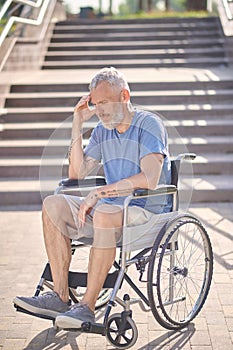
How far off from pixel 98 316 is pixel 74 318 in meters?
0.59

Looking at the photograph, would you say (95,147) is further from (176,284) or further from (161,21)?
(161,21)

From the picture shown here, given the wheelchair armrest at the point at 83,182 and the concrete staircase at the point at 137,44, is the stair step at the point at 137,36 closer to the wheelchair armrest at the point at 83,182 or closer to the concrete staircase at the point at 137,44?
the concrete staircase at the point at 137,44

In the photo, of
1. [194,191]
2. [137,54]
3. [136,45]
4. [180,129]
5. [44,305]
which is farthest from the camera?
[136,45]

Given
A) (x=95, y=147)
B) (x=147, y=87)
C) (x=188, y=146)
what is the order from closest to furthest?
(x=95, y=147) < (x=188, y=146) < (x=147, y=87)

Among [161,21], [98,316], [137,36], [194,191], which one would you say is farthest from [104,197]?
[161,21]

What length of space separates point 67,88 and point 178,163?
508cm

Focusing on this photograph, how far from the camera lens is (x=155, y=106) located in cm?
829

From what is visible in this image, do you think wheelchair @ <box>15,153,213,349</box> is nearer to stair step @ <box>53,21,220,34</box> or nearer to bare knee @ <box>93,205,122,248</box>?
bare knee @ <box>93,205,122,248</box>

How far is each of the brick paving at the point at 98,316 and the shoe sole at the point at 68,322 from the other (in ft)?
0.75

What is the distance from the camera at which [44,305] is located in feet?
11.9

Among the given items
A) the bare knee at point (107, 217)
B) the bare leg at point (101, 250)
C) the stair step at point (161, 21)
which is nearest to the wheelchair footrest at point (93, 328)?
the bare leg at point (101, 250)

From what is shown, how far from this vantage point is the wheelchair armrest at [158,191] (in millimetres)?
3533

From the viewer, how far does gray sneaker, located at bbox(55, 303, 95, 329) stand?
343 cm

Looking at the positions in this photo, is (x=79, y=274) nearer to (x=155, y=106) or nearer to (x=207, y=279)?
(x=207, y=279)
